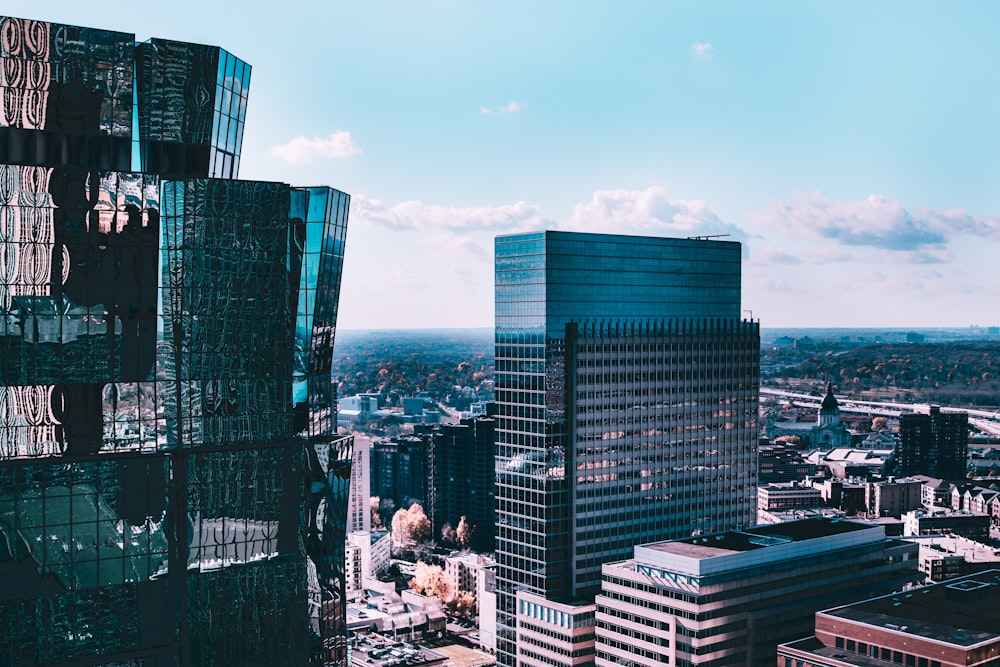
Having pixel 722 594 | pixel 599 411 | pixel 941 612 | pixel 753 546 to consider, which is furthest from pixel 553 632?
pixel 941 612

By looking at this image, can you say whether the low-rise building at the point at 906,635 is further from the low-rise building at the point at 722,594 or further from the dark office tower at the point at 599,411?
the dark office tower at the point at 599,411

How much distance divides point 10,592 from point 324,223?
105 feet

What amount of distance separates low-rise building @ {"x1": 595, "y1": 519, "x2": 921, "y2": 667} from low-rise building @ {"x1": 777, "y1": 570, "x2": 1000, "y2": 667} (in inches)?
356

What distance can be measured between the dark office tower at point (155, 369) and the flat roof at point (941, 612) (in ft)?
208

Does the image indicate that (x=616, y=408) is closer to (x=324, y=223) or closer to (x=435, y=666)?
(x=435, y=666)

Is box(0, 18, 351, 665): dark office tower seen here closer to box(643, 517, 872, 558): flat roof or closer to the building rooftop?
the building rooftop

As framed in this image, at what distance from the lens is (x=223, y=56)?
74625 mm

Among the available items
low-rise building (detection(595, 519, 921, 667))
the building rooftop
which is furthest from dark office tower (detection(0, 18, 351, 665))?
the building rooftop

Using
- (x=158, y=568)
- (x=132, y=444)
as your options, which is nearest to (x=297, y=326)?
(x=132, y=444)

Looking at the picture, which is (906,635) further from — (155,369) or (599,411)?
(155,369)

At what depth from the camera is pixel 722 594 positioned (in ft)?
395

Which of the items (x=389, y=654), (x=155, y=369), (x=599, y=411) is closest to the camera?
(x=155, y=369)

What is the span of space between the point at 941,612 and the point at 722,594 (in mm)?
23655

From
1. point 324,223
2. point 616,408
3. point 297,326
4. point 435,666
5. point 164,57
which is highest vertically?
point 164,57
